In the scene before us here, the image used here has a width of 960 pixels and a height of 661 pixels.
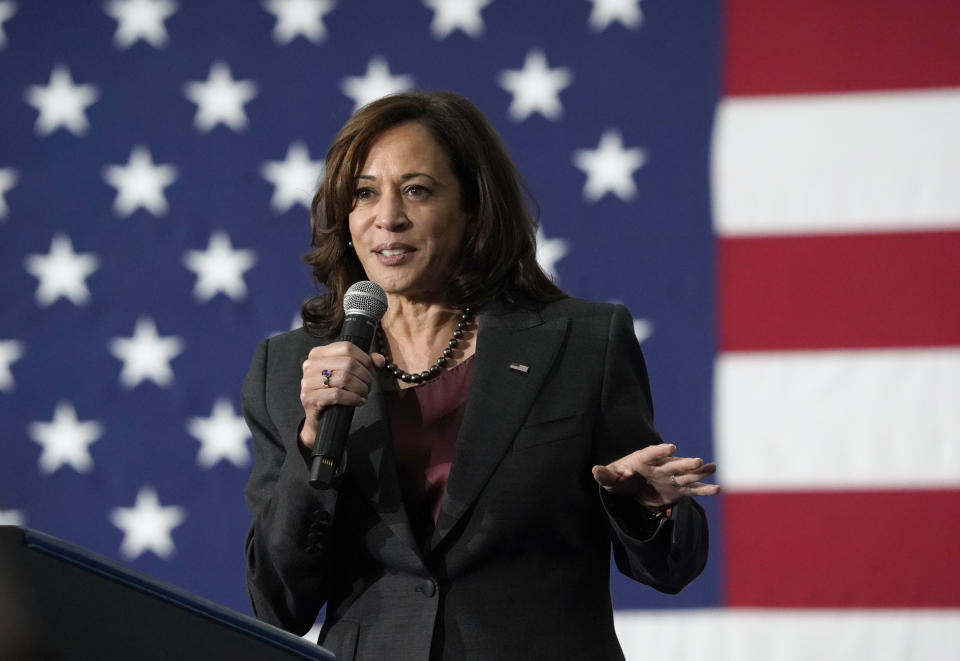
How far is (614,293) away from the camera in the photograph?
103 inches

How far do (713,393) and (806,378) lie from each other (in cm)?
20

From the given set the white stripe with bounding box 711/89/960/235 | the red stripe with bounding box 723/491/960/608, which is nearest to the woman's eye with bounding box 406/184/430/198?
the white stripe with bounding box 711/89/960/235

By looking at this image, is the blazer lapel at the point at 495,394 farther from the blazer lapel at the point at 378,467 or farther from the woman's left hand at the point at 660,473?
the woman's left hand at the point at 660,473

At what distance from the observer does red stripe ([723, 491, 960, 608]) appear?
247cm

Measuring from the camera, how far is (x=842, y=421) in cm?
251

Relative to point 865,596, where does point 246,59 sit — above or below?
above

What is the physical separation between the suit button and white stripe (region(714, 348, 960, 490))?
3.97 ft

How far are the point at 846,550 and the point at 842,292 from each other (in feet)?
1.78

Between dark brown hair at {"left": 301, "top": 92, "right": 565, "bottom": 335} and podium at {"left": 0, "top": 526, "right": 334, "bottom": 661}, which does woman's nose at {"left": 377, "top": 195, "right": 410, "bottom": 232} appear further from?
podium at {"left": 0, "top": 526, "right": 334, "bottom": 661}

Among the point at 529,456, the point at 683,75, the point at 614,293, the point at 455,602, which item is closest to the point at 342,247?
the point at 529,456

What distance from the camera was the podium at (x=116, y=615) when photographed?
2.28ft

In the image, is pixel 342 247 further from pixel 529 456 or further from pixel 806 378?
pixel 806 378

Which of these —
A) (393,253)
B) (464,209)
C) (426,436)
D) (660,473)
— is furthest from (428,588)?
(464,209)

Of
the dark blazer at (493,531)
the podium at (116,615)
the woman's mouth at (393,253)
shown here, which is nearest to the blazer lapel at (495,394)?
the dark blazer at (493,531)
